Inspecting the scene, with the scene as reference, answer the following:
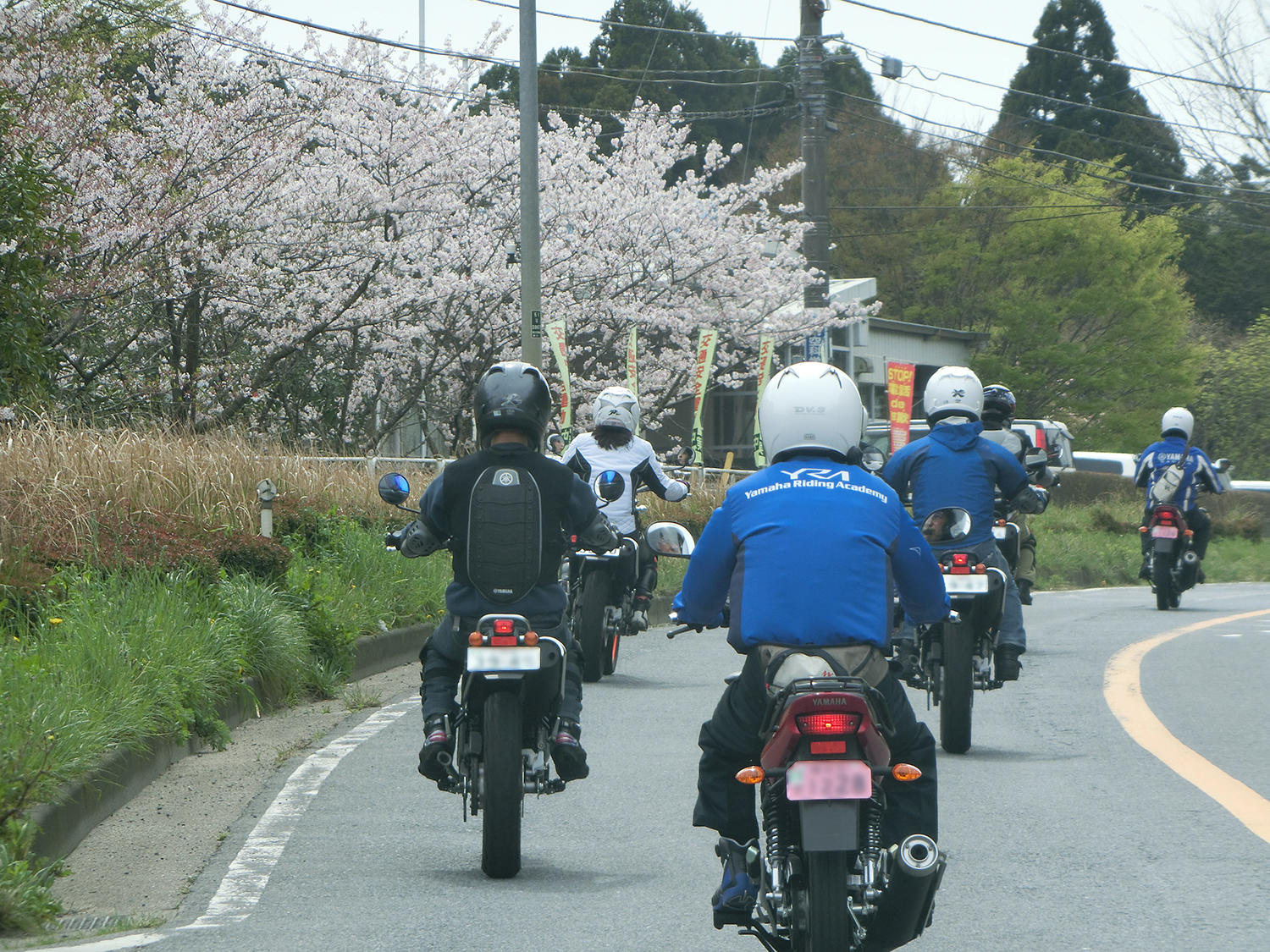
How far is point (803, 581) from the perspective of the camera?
4059 mm

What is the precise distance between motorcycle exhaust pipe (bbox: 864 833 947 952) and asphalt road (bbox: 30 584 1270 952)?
76cm

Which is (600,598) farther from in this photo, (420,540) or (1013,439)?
(420,540)

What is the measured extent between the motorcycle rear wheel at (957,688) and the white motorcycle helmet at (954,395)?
1172 mm

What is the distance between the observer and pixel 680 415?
134 feet

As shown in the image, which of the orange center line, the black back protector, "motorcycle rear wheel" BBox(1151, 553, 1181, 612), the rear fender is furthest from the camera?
"motorcycle rear wheel" BBox(1151, 553, 1181, 612)

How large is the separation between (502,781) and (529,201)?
1328cm

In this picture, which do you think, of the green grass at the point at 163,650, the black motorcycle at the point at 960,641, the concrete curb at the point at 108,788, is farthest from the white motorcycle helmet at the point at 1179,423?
the concrete curb at the point at 108,788

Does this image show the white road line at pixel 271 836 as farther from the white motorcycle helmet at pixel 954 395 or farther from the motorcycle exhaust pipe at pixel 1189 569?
the motorcycle exhaust pipe at pixel 1189 569

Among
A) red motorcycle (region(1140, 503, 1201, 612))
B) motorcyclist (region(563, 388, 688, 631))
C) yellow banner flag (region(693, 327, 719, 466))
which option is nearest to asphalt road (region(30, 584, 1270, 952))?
motorcyclist (region(563, 388, 688, 631))

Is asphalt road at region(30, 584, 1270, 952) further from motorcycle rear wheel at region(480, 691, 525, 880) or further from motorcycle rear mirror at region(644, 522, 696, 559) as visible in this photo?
motorcycle rear mirror at region(644, 522, 696, 559)

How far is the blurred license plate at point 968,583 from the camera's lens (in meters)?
7.85

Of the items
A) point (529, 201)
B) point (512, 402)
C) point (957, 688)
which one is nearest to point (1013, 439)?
point (957, 688)

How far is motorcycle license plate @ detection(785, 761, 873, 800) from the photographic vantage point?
12.2 feet

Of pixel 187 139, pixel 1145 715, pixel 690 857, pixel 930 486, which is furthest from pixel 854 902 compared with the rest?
pixel 187 139
